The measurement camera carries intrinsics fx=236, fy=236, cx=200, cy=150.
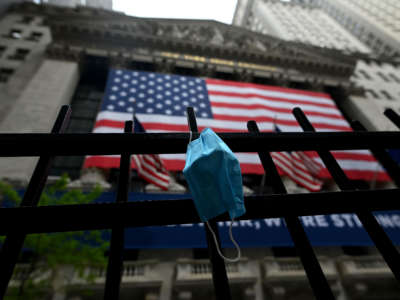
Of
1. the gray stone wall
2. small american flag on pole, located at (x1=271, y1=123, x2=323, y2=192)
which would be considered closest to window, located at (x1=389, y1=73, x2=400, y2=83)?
small american flag on pole, located at (x1=271, y1=123, x2=323, y2=192)

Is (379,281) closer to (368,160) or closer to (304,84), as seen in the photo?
(368,160)

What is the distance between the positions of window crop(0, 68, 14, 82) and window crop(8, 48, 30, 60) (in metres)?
2.03

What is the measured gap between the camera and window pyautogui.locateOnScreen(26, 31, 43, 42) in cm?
2654

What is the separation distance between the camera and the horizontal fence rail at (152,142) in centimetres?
144

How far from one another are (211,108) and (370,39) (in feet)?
202

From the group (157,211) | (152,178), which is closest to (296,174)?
(152,178)

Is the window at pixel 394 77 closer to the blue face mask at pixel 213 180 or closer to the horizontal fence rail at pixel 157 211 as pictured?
the horizontal fence rail at pixel 157 211

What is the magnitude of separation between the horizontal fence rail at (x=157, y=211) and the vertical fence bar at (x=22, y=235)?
72mm

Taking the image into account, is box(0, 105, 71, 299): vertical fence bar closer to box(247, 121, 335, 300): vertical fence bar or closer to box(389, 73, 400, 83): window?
box(247, 121, 335, 300): vertical fence bar

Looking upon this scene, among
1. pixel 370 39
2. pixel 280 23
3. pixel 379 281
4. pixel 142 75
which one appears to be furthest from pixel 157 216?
pixel 370 39

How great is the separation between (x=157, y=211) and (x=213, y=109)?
59.4 ft

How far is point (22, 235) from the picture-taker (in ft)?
3.94

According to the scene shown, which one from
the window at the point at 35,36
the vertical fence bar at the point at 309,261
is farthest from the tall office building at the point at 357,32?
the window at the point at 35,36

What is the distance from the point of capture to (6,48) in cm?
2462
